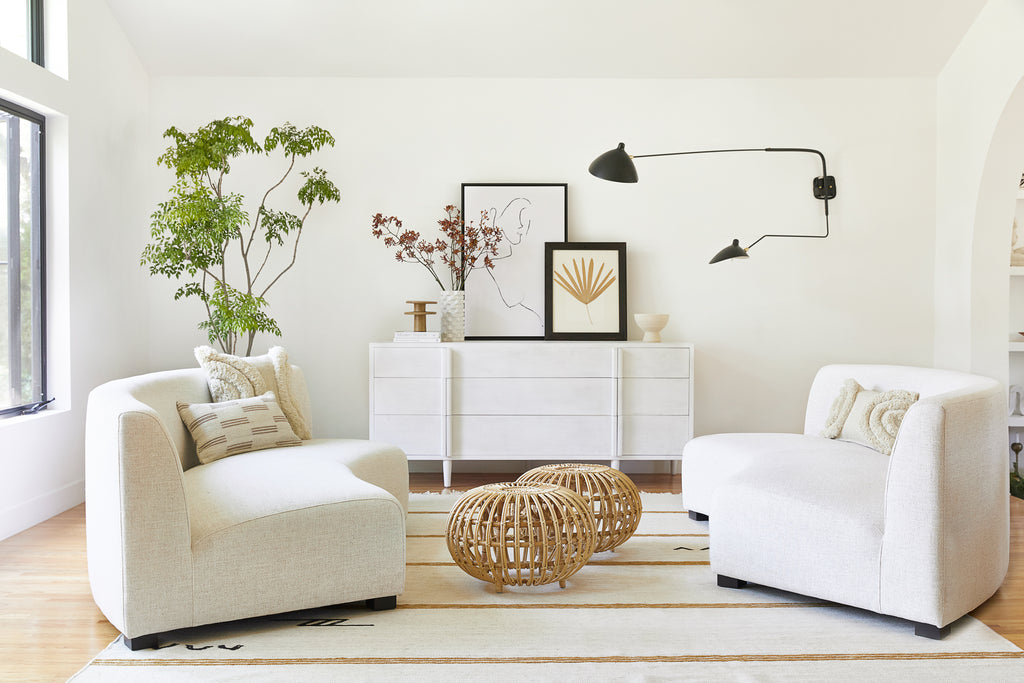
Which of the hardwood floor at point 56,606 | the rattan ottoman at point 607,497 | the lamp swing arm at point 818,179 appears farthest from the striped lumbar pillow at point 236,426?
the lamp swing arm at point 818,179

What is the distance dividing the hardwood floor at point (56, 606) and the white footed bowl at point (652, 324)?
1.87 meters

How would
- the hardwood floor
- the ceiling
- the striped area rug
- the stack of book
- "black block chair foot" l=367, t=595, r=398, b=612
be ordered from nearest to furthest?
the striped area rug < the hardwood floor < "black block chair foot" l=367, t=595, r=398, b=612 < the ceiling < the stack of book

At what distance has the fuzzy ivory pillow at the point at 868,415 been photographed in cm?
291

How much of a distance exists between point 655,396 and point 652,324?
0.43 metres

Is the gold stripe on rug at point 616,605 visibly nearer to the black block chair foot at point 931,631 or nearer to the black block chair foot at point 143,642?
the black block chair foot at point 931,631

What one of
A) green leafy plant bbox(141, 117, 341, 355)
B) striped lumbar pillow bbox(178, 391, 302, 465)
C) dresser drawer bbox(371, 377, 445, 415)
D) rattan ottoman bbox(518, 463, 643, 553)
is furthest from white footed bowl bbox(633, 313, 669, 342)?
striped lumbar pillow bbox(178, 391, 302, 465)

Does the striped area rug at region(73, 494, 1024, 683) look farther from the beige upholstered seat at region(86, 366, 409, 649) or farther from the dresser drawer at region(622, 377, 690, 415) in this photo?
the dresser drawer at region(622, 377, 690, 415)

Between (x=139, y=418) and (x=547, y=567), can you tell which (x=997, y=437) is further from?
(x=139, y=418)

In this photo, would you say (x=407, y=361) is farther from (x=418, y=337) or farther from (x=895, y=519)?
(x=895, y=519)

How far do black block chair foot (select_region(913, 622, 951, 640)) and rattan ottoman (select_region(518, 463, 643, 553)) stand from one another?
96cm

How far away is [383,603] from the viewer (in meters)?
2.40

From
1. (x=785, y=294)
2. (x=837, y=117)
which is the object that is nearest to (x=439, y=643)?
(x=785, y=294)

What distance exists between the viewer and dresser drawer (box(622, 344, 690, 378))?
4.20m

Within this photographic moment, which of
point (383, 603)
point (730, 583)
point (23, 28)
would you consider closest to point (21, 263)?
point (23, 28)
